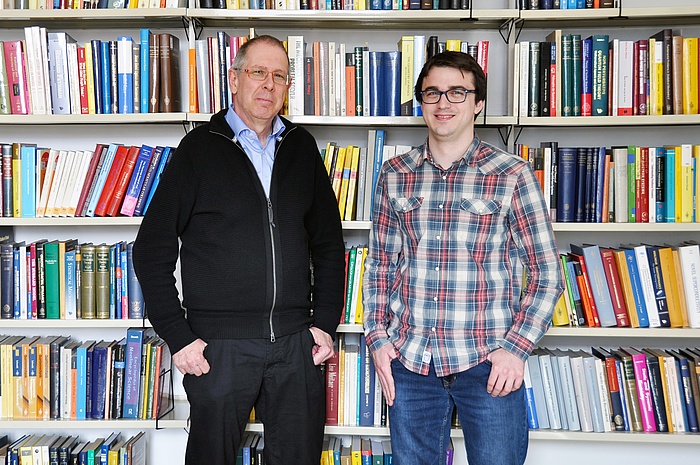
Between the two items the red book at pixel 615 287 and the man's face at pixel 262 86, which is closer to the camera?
the man's face at pixel 262 86

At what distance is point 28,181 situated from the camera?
2.31 metres

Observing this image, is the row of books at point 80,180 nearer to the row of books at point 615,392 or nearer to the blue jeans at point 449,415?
the blue jeans at point 449,415

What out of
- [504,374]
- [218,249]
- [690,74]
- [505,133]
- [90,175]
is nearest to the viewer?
[504,374]

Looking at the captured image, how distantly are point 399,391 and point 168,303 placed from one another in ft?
2.38

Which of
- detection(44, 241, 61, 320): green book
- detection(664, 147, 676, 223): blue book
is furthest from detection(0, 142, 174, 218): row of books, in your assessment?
detection(664, 147, 676, 223): blue book

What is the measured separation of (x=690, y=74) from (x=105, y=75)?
2.04 metres

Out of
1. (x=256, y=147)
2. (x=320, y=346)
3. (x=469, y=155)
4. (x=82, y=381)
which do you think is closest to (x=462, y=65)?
(x=469, y=155)

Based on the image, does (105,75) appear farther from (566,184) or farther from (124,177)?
(566,184)

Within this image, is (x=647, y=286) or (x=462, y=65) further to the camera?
(x=647, y=286)

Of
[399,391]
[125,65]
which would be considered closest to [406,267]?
[399,391]

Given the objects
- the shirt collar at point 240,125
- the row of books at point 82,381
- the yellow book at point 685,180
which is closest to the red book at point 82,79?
the shirt collar at point 240,125

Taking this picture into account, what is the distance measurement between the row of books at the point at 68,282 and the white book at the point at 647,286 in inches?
69.9

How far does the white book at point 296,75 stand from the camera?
2.25 meters

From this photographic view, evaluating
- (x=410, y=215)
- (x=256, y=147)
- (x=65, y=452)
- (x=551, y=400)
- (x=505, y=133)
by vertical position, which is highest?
(x=505, y=133)
